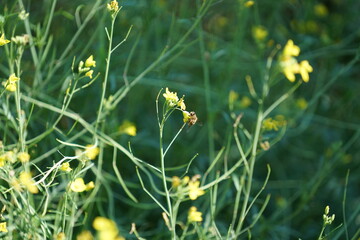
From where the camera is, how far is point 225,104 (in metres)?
1.69

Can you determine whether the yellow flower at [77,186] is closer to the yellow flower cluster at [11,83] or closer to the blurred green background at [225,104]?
the yellow flower cluster at [11,83]

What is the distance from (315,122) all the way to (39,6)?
106cm

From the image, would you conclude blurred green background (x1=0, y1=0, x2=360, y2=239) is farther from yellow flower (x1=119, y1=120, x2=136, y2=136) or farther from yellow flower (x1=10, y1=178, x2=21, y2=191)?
yellow flower (x1=10, y1=178, x2=21, y2=191)

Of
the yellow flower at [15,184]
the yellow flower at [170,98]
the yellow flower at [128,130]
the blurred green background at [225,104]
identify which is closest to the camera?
the yellow flower at [15,184]

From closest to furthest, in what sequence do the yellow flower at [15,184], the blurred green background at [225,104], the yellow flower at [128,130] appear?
the yellow flower at [15,184]
the yellow flower at [128,130]
the blurred green background at [225,104]

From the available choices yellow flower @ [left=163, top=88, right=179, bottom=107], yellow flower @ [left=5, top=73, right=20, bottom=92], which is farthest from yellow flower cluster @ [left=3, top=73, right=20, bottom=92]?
yellow flower @ [left=163, top=88, right=179, bottom=107]

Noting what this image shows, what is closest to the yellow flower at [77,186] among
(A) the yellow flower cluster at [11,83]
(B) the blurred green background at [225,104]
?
(A) the yellow flower cluster at [11,83]

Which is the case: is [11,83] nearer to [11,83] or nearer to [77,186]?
[11,83]

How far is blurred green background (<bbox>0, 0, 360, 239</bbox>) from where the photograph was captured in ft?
4.99

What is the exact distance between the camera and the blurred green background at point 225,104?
1520mm

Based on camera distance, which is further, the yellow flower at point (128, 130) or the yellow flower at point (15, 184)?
the yellow flower at point (128, 130)

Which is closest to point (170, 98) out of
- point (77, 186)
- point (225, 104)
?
point (77, 186)

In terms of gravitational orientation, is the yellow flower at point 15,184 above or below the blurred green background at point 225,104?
above

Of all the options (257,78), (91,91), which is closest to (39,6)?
(91,91)
